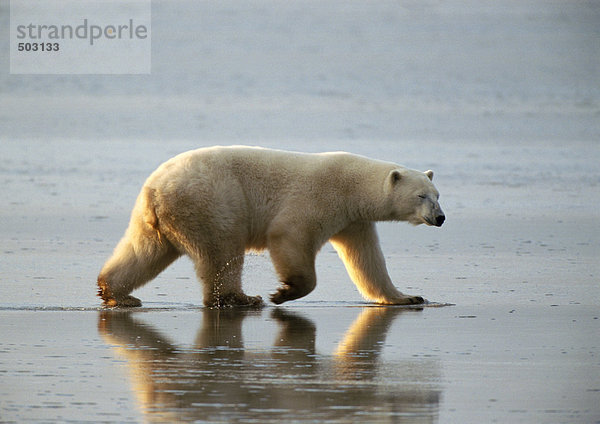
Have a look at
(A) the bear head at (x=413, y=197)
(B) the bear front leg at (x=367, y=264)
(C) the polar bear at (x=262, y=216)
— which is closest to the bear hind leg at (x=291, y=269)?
(C) the polar bear at (x=262, y=216)

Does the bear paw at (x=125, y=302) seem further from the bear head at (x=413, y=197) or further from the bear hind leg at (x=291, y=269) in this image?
the bear head at (x=413, y=197)

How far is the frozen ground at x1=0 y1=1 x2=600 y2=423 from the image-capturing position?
5.59 metres

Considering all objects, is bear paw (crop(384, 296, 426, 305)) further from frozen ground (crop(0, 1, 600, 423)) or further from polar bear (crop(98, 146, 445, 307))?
frozen ground (crop(0, 1, 600, 423))

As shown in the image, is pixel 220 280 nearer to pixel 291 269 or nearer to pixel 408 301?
pixel 291 269

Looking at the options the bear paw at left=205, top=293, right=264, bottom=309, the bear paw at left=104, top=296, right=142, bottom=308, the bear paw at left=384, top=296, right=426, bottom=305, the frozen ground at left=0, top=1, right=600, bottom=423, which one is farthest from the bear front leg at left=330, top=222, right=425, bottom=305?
the bear paw at left=104, top=296, right=142, bottom=308

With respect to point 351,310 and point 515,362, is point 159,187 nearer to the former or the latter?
point 351,310

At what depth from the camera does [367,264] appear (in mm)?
9211

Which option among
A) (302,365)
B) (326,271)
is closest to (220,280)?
(326,271)

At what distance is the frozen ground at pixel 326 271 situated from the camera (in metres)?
5.59

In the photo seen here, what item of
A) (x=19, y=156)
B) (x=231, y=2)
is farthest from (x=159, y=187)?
(x=231, y=2)

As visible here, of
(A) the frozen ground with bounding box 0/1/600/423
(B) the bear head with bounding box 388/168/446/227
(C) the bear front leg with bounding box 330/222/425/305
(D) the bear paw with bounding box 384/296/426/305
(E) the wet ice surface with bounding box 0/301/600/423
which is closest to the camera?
(E) the wet ice surface with bounding box 0/301/600/423

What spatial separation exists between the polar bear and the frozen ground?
252 mm

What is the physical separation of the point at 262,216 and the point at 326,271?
179 cm

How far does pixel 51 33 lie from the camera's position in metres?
43.2
